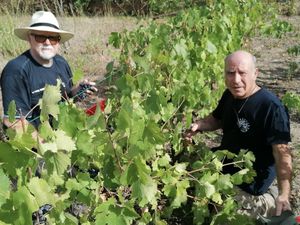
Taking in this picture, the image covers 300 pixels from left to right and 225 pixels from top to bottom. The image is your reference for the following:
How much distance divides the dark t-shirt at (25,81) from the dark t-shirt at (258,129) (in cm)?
116

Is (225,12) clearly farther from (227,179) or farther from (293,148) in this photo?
(227,179)

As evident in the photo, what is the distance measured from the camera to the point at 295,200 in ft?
11.7

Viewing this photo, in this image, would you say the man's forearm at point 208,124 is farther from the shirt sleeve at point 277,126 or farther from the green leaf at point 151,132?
the green leaf at point 151,132

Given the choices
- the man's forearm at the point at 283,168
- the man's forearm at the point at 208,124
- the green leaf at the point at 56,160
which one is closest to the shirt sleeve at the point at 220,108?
the man's forearm at the point at 208,124

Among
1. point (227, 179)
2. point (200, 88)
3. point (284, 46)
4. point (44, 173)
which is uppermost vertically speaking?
point (44, 173)

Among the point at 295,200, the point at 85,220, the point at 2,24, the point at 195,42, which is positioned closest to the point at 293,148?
the point at 295,200

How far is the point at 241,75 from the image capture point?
9.23 ft

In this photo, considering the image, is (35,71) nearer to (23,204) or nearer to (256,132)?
(256,132)

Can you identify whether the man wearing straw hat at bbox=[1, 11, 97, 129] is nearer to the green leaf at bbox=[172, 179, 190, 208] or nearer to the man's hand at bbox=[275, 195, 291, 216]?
the green leaf at bbox=[172, 179, 190, 208]

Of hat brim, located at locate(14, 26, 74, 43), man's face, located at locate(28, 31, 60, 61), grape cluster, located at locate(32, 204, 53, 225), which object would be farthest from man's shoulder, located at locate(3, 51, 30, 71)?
grape cluster, located at locate(32, 204, 53, 225)

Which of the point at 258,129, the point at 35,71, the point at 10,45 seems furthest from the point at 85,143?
the point at 10,45

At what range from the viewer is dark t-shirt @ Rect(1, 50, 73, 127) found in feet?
10.4

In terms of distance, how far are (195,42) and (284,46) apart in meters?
5.79

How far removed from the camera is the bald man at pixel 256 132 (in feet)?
8.61
